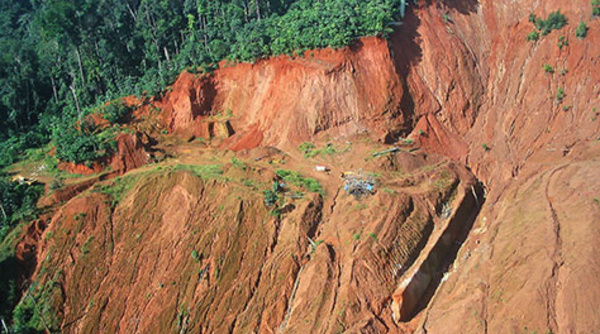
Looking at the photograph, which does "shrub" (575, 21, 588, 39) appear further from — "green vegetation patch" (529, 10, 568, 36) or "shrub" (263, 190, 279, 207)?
"shrub" (263, 190, 279, 207)

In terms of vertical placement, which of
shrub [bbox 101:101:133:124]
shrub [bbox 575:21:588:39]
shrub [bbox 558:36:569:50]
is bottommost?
shrub [bbox 101:101:133:124]

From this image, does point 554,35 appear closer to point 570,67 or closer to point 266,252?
point 570,67

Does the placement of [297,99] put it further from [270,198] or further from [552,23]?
[552,23]

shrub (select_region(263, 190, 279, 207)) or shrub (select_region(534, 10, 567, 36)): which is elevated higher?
shrub (select_region(534, 10, 567, 36))

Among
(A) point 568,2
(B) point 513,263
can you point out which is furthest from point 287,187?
(A) point 568,2

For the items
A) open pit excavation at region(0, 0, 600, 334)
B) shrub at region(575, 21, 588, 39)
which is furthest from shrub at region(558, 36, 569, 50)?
shrub at region(575, 21, 588, 39)

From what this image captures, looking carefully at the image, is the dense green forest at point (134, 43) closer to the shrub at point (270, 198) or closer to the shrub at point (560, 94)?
the shrub at point (560, 94)
